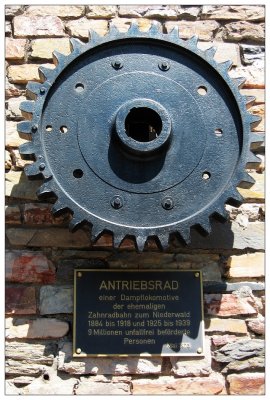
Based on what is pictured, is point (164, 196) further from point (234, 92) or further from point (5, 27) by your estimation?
point (5, 27)

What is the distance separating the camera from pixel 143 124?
10.3 ft

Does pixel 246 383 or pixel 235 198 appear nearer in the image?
pixel 235 198

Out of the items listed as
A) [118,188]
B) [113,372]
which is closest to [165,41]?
[118,188]

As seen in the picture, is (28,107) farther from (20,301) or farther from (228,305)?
(228,305)

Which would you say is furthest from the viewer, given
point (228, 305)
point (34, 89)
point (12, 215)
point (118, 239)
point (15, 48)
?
point (15, 48)

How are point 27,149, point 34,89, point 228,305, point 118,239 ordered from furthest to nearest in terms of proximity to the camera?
point 228,305
point 34,89
point 27,149
point 118,239

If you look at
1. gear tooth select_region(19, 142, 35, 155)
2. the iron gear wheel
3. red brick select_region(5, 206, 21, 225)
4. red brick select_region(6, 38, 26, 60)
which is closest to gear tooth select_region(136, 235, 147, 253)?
the iron gear wheel

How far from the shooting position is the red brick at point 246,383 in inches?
121

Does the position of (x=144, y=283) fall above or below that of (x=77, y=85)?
below

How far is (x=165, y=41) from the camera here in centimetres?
313

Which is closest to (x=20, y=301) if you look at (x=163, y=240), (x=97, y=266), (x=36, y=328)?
(x=36, y=328)

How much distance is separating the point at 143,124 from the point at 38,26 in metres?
0.94

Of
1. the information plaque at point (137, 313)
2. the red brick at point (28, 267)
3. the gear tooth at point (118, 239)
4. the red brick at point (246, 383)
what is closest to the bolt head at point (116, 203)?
the gear tooth at point (118, 239)

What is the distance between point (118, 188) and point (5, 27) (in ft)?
4.10
